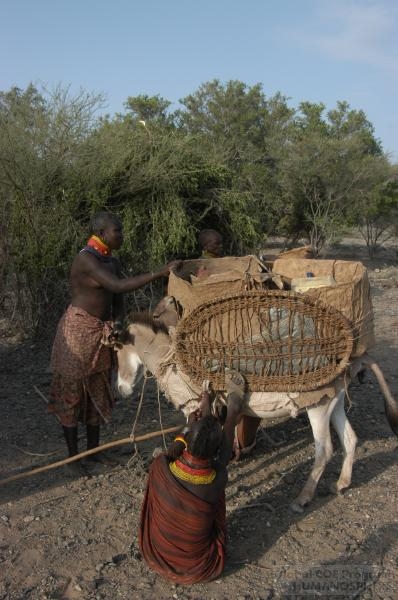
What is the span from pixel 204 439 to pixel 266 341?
808mm

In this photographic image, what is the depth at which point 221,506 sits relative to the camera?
9.98 feet

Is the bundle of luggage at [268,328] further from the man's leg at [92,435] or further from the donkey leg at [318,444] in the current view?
the man's leg at [92,435]

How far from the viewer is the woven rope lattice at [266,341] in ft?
10.8

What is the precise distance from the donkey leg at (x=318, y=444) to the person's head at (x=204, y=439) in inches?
39.0

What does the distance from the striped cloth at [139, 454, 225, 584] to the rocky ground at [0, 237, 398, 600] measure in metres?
0.09

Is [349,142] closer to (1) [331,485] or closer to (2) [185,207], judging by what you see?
(2) [185,207]

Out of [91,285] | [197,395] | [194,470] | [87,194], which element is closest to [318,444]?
[197,395]

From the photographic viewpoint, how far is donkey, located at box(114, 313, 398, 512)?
11.7 ft

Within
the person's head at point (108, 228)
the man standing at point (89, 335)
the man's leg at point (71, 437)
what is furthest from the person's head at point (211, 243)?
the man's leg at point (71, 437)

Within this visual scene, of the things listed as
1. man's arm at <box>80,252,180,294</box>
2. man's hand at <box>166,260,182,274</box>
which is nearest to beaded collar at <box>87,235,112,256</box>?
man's arm at <box>80,252,180,294</box>

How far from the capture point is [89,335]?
3.91m

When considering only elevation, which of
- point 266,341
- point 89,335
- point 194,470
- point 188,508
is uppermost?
point 266,341

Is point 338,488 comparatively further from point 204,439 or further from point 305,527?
point 204,439

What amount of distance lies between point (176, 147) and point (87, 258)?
16.2ft
